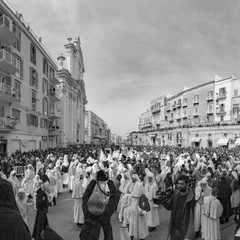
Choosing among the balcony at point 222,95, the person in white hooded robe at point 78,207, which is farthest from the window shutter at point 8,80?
the balcony at point 222,95

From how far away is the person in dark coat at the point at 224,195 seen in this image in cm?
791

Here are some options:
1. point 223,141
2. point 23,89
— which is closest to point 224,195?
point 23,89

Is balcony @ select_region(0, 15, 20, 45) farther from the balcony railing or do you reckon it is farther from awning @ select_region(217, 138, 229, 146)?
the balcony railing

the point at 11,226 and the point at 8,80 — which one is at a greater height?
the point at 8,80

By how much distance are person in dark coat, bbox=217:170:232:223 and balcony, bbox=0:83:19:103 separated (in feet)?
58.5

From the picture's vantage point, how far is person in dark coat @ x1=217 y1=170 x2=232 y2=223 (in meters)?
7.91

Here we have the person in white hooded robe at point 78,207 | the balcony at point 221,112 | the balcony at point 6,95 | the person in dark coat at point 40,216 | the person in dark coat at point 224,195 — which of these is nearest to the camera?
the person in dark coat at point 40,216

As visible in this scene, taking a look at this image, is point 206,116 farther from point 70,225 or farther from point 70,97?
point 70,225

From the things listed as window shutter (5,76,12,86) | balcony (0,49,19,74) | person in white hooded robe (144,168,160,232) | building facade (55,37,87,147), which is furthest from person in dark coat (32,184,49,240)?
building facade (55,37,87,147)

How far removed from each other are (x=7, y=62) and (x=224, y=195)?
1865 cm

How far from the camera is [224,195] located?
7965 mm

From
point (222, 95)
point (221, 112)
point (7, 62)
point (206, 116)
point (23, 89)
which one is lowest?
point (206, 116)

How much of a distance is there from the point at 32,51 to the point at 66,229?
78.4 feet

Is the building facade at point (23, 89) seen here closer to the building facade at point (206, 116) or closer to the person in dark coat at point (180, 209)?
the person in dark coat at point (180, 209)
